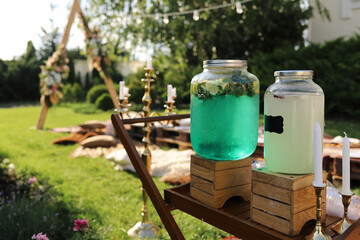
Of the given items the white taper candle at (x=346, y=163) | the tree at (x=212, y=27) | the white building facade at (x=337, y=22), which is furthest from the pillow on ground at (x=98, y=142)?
the white building facade at (x=337, y=22)

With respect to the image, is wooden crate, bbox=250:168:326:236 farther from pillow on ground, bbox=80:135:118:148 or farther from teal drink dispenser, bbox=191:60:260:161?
pillow on ground, bbox=80:135:118:148

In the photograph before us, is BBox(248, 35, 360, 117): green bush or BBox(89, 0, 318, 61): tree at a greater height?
BBox(89, 0, 318, 61): tree

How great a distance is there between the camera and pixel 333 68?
6.93 m

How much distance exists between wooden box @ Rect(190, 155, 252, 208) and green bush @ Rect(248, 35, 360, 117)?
585 cm

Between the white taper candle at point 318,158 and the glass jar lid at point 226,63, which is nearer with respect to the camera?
the white taper candle at point 318,158

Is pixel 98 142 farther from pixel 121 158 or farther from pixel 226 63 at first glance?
pixel 226 63

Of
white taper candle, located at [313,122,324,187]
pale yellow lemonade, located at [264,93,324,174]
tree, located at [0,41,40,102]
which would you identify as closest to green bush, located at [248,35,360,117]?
pale yellow lemonade, located at [264,93,324,174]

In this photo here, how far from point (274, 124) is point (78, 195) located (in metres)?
2.54

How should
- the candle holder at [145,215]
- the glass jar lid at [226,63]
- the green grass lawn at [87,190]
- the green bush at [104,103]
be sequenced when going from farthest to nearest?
the green bush at [104,103], the green grass lawn at [87,190], the candle holder at [145,215], the glass jar lid at [226,63]

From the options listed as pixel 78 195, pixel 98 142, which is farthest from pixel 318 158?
pixel 98 142

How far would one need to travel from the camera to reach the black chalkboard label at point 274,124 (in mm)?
943

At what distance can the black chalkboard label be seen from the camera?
0.94 meters

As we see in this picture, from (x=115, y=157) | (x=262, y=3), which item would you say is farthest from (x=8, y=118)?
(x=262, y=3)

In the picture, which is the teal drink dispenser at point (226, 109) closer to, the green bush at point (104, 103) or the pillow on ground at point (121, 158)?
the pillow on ground at point (121, 158)
